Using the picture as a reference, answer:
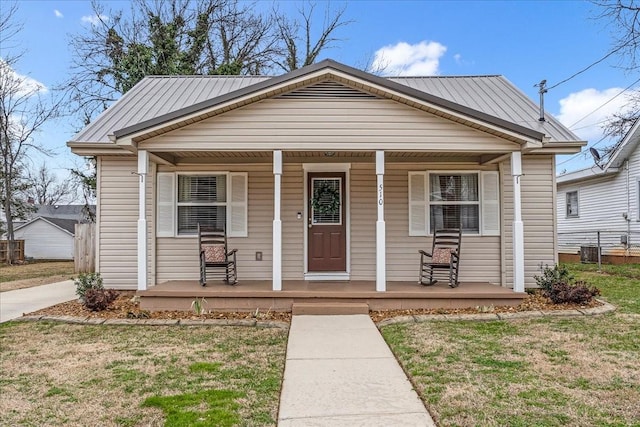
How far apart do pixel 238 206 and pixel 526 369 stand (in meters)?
5.36

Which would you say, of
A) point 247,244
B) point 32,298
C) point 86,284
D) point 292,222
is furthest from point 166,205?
point 32,298

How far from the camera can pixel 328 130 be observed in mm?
6496

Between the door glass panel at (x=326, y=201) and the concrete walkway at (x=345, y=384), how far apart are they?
286 centimetres

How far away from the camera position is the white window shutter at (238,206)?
7.86m

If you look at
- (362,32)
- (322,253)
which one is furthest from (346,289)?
(362,32)

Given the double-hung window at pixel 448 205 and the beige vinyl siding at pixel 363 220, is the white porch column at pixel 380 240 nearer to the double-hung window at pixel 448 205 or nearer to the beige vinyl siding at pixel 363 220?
the beige vinyl siding at pixel 363 220

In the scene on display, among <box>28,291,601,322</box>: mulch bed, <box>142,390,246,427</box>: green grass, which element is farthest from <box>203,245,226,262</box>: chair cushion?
<box>142,390,246,427</box>: green grass

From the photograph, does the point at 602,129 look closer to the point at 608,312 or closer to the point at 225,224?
the point at 608,312

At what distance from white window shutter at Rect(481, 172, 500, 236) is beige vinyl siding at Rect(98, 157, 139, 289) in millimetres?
6064

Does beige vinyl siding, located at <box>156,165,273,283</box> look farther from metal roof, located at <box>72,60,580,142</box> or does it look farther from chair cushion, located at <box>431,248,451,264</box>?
chair cushion, located at <box>431,248,451,264</box>

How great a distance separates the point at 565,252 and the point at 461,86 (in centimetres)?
1013

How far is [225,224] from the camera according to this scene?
310 inches

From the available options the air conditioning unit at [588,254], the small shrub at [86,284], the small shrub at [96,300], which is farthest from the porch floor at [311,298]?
the air conditioning unit at [588,254]

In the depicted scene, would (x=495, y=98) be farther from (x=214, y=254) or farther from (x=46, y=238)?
(x=46, y=238)
